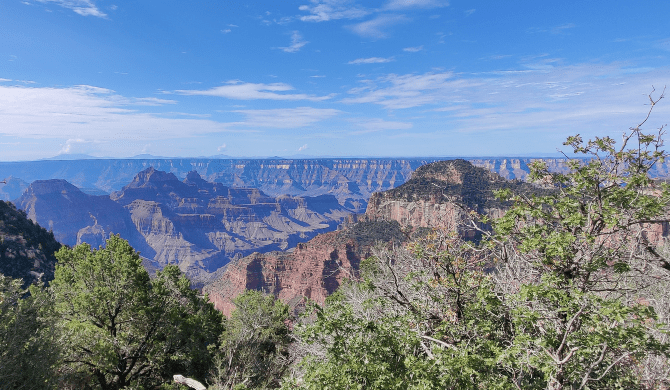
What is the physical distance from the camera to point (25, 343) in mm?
11422

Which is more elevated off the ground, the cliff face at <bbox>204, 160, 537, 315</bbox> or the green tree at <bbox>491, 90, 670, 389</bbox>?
the green tree at <bbox>491, 90, 670, 389</bbox>

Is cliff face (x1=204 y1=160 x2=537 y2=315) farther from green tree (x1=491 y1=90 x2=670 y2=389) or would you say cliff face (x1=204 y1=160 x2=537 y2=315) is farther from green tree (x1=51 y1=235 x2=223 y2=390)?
green tree (x1=491 y1=90 x2=670 y2=389)

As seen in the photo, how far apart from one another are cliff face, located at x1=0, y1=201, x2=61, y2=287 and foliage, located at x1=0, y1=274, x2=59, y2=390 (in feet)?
138

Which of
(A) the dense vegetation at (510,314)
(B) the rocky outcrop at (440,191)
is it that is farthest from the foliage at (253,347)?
(B) the rocky outcrop at (440,191)

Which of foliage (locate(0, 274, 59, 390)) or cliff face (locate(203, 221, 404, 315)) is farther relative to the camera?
cliff face (locate(203, 221, 404, 315))

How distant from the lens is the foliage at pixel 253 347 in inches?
708

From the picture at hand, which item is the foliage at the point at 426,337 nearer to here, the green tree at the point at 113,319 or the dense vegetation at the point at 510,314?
the dense vegetation at the point at 510,314

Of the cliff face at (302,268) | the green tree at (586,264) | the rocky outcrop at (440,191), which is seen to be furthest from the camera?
the cliff face at (302,268)

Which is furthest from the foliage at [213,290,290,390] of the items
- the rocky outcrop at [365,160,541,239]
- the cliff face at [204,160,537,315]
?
the cliff face at [204,160,537,315]

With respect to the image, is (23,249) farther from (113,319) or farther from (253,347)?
(253,347)

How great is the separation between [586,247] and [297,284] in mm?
108431

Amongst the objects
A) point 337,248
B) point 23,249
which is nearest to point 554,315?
point 23,249

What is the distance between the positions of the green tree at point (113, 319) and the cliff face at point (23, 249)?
1466 inches

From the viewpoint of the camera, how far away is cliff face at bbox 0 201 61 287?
4982 centimetres
